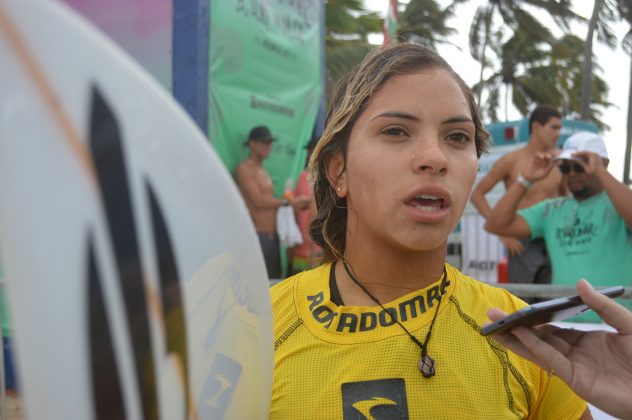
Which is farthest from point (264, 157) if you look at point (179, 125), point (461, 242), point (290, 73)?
point (179, 125)

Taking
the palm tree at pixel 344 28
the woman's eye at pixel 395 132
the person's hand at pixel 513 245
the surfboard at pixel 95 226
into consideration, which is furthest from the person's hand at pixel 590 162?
the palm tree at pixel 344 28

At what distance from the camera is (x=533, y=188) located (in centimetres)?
529

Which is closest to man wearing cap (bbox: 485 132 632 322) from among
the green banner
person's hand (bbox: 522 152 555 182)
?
person's hand (bbox: 522 152 555 182)

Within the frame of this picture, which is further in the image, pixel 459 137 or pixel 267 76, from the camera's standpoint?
pixel 267 76

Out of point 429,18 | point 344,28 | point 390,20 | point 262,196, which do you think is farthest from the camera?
point 429,18

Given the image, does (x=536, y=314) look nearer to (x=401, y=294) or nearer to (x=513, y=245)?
(x=401, y=294)

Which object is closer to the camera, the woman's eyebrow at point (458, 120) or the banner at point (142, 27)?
the woman's eyebrow at point (458, 120)

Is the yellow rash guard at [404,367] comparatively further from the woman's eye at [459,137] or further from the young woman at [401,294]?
the woman's eye at [459,137]

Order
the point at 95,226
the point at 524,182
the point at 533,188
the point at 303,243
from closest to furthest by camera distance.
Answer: the point at 95,226
the point at 524,182
the point at 533,188
the point at 303,243

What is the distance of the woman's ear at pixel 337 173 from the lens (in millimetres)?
1570

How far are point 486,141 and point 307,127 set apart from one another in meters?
4.78

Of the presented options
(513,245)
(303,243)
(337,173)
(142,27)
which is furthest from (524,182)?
(337,173)

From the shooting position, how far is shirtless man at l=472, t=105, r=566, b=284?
15.1ft

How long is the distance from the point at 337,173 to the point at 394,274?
11.0 inches
